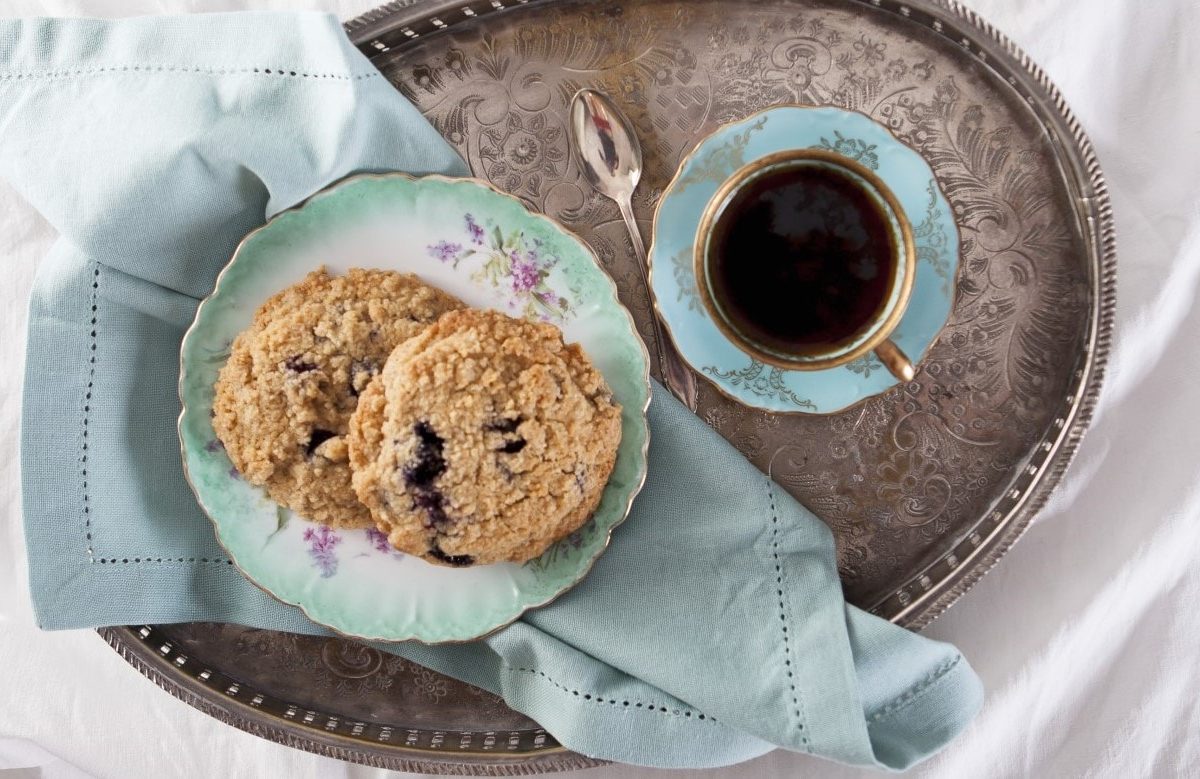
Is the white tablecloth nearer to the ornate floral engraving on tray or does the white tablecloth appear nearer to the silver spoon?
the ornate floral engraving on tray

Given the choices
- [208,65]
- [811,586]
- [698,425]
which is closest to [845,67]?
[698,425]

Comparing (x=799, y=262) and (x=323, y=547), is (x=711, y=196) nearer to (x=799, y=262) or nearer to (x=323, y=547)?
(x=799, y=262)

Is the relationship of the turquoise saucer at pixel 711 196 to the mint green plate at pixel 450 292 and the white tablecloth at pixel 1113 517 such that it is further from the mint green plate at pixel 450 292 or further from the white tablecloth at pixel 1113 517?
the white tablecloth at pixel 1113 517

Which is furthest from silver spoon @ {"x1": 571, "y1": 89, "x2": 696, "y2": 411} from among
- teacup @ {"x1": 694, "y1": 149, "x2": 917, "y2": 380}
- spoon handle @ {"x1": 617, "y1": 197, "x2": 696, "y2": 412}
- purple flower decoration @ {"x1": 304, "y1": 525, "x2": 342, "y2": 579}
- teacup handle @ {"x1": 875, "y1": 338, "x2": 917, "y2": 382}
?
purple flower decoration @ {"x1": 304, "y1": 525, "x2": 342, "y2": 579}

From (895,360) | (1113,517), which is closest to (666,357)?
(895,360)

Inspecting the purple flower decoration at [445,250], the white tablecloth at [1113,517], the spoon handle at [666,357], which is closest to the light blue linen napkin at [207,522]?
the spoon handle at [666,357]
